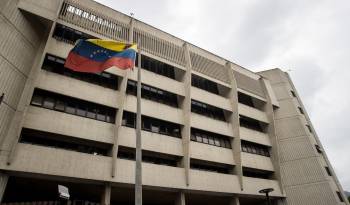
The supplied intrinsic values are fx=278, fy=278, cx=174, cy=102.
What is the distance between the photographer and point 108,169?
19.3 m

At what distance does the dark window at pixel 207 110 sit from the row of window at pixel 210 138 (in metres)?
2.26

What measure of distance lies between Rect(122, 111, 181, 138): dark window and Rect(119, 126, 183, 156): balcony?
0.91 meters

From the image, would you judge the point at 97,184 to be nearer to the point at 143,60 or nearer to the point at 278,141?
the point at 143,60

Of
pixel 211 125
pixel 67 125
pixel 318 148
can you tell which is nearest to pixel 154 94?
pixel 211 125

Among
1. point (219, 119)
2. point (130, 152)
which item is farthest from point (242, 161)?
point (130, 152)

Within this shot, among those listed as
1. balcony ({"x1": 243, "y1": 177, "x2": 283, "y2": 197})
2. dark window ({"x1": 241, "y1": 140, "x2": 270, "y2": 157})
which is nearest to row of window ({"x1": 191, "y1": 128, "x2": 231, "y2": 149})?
dark window ({"x1": 241, "y1": 140, "x2": 270, "y2": 157})

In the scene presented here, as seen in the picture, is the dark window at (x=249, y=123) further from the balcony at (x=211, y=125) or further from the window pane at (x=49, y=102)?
the window pane at (x=49, y=102)

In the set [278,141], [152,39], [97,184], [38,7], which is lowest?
[97,184]

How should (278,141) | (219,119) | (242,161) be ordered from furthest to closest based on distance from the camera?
1. (278,141)
2. (219,119)
3. (242,161)

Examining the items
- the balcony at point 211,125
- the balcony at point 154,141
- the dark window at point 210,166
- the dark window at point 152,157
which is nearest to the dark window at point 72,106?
the balcony at point 154,141

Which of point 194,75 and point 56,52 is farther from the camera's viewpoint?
point 194,75

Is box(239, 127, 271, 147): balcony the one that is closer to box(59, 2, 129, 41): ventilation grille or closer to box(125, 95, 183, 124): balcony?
box(125, 95, 183, 124): balcony

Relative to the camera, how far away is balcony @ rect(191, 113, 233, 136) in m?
26.2

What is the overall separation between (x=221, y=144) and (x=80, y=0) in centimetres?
1849
